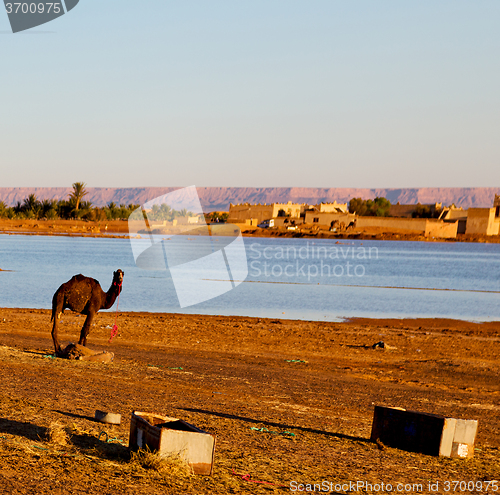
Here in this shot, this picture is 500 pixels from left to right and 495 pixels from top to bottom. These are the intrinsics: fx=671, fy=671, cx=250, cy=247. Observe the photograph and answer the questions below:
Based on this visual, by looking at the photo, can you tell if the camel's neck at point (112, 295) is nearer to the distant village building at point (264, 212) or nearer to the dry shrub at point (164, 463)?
the dry shrub at point (164, 463)

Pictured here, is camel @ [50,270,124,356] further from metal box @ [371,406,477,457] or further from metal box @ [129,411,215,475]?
metal box @ [129,411,215,475]

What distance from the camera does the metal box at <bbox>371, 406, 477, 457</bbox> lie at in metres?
8.48

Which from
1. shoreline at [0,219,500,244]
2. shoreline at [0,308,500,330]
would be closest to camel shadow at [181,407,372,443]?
shoreline at [0,308,500,330]

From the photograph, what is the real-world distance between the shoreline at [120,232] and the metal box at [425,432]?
12745 centimetres

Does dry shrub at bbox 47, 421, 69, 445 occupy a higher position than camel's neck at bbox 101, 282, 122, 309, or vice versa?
camel's neck at bbox 101, 282, 122, 309

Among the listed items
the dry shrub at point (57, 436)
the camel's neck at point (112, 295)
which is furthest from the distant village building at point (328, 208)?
the dry shrub at point (57, 436)

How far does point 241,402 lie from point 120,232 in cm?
14901

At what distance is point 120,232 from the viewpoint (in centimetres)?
15712

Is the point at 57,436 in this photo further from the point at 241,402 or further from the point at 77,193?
the point at 77,193

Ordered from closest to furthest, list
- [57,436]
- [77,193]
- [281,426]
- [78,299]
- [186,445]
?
1. [186,445]
2. [57,436]
3. [281,426]
4. [78,299]
5. [77,193]

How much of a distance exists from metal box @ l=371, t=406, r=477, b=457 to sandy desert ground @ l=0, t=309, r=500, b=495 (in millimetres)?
173

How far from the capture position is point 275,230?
172875 millimetres

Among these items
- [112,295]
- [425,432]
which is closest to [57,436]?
[425,432]

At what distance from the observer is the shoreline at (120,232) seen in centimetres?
14262
